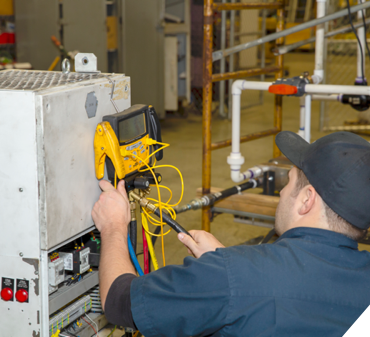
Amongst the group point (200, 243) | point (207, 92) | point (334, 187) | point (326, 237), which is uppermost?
point (207, 92)

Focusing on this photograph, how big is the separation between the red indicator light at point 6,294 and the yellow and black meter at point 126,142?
0.37 metres

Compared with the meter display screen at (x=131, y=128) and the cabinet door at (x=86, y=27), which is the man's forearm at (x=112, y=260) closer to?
the meter display screen at (x=131, y=128)

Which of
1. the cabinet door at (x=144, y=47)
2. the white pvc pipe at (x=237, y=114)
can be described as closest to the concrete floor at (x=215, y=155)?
the cabinet door at (x=144, y=47)

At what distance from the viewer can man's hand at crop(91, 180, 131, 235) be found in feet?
4.23

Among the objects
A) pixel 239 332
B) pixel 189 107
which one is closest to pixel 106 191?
pixel 239 332

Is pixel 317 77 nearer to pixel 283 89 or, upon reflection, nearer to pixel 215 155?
pixel 283 89

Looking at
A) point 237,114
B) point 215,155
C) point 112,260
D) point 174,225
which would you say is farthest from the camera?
point 215,155

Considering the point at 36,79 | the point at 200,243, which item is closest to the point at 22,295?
the point at 200,243

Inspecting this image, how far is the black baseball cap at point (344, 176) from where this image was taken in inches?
40.4

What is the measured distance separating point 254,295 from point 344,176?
1.08 feet

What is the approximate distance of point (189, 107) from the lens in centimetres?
714

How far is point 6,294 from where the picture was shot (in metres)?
1.21

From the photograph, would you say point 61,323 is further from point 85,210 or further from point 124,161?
point 124,161

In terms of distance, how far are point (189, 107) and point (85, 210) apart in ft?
19.5
